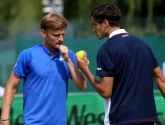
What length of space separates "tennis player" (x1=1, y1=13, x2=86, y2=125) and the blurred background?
25.6ft

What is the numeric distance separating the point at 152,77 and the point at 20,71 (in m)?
1.12

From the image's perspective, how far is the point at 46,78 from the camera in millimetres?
5172

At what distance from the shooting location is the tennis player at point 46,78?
5.18m

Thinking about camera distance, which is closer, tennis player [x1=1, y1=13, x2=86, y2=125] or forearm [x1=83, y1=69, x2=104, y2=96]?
forearm [x1=83, y1=69, x2=104, y2=96]

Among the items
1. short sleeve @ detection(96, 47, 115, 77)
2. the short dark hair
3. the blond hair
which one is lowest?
short sleeve @ detection(96, 47, 115, 77)

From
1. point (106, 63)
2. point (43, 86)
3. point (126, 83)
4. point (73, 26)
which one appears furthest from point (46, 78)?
point (73, 26)

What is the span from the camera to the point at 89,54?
14.0 meters

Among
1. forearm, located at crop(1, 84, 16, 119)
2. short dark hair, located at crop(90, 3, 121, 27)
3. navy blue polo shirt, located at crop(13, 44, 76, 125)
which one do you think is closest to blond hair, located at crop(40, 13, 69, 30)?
navy blue polo shirt, located at crop(13, 44, 76, 125)

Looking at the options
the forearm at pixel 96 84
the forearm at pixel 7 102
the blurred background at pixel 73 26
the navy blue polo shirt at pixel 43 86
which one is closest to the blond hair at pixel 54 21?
the navy blue polo shirt at pixel 43 86

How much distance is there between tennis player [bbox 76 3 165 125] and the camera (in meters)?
4.83

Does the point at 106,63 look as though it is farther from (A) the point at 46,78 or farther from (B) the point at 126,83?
(A) the point at 46,78

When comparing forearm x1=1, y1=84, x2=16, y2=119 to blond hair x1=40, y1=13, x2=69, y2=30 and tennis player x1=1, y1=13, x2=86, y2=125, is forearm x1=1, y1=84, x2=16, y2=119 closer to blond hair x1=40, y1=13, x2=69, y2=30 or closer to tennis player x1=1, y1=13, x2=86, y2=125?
tennis player x1=1, y1=13, x2=86, y2=125

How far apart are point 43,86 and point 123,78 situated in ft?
2.40

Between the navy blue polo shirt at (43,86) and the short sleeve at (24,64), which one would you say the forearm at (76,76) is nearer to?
the navy blue polo shirt at (43,86)
